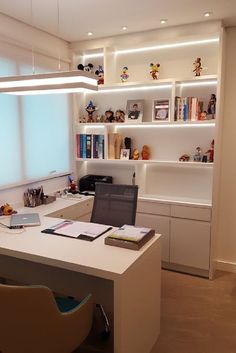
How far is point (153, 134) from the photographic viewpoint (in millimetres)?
3838

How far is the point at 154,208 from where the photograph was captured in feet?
11.7

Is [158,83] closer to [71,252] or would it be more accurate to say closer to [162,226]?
[162,226]

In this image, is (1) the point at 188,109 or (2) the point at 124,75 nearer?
(1) the point at 188,109

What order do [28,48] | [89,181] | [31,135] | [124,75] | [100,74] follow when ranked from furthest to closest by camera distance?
[89,181], [100,74], [124,75], [31,135], [28,48]

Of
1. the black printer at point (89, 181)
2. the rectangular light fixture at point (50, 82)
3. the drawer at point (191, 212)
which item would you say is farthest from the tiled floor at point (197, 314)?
the rectangular light fixture at point (50, 82)

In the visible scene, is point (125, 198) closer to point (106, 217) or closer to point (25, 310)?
point (106, 217)

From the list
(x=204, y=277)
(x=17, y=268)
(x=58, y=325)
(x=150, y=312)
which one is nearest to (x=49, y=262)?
(x=58, y=325)

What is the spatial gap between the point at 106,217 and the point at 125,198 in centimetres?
27

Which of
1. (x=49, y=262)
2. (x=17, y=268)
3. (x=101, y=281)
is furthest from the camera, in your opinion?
(x=17, y=268)

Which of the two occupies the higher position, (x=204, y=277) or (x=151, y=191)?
(x=151, y=191)

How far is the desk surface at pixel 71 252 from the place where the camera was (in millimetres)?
1754

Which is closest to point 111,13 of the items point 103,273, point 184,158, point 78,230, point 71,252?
point 184,158

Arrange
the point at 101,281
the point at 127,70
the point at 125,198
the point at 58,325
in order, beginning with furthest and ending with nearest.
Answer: the point at 127,70
the point at 125,198
the point at 101,281
the point at 58,325

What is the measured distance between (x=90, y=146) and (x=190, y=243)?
176cm
